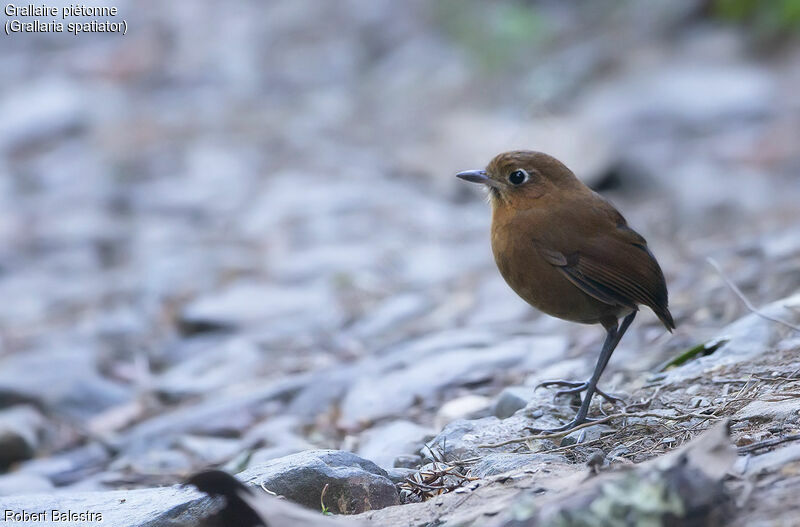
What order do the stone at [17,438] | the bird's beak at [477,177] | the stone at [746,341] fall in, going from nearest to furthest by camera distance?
the stone at [746,341] < the bird's beak at [477,177] < the stone at [17,438]

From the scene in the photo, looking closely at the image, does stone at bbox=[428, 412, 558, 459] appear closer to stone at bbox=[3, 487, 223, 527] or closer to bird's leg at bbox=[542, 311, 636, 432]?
bird's leg at bbox=[542, 311, 636, 432]

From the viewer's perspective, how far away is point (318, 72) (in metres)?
11.9

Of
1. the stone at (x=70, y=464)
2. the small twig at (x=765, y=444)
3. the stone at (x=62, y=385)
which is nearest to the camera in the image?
the small twig at (x=765, y=444)

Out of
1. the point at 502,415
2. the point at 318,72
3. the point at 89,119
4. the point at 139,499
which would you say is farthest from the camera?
the point at 318,72

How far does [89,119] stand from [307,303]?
5.39 metres

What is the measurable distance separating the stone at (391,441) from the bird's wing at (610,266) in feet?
2.77

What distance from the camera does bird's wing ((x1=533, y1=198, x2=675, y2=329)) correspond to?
3.73 meters

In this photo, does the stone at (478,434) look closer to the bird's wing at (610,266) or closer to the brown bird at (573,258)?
the brown bird at (573,258)

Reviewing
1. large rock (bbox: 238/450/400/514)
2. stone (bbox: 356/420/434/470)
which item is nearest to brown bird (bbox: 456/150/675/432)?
stone (bbox: 356/420/434/470)

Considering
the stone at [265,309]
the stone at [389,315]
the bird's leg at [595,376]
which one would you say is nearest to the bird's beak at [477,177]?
the bird's leg at [595,376]

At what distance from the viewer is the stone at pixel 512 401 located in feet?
13.0

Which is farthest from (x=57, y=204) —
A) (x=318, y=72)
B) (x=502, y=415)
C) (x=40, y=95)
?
(x=502, y=415)

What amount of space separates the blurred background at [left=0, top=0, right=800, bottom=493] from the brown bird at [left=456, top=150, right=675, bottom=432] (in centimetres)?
68

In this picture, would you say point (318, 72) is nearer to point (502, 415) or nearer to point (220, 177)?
point (220, 177)
